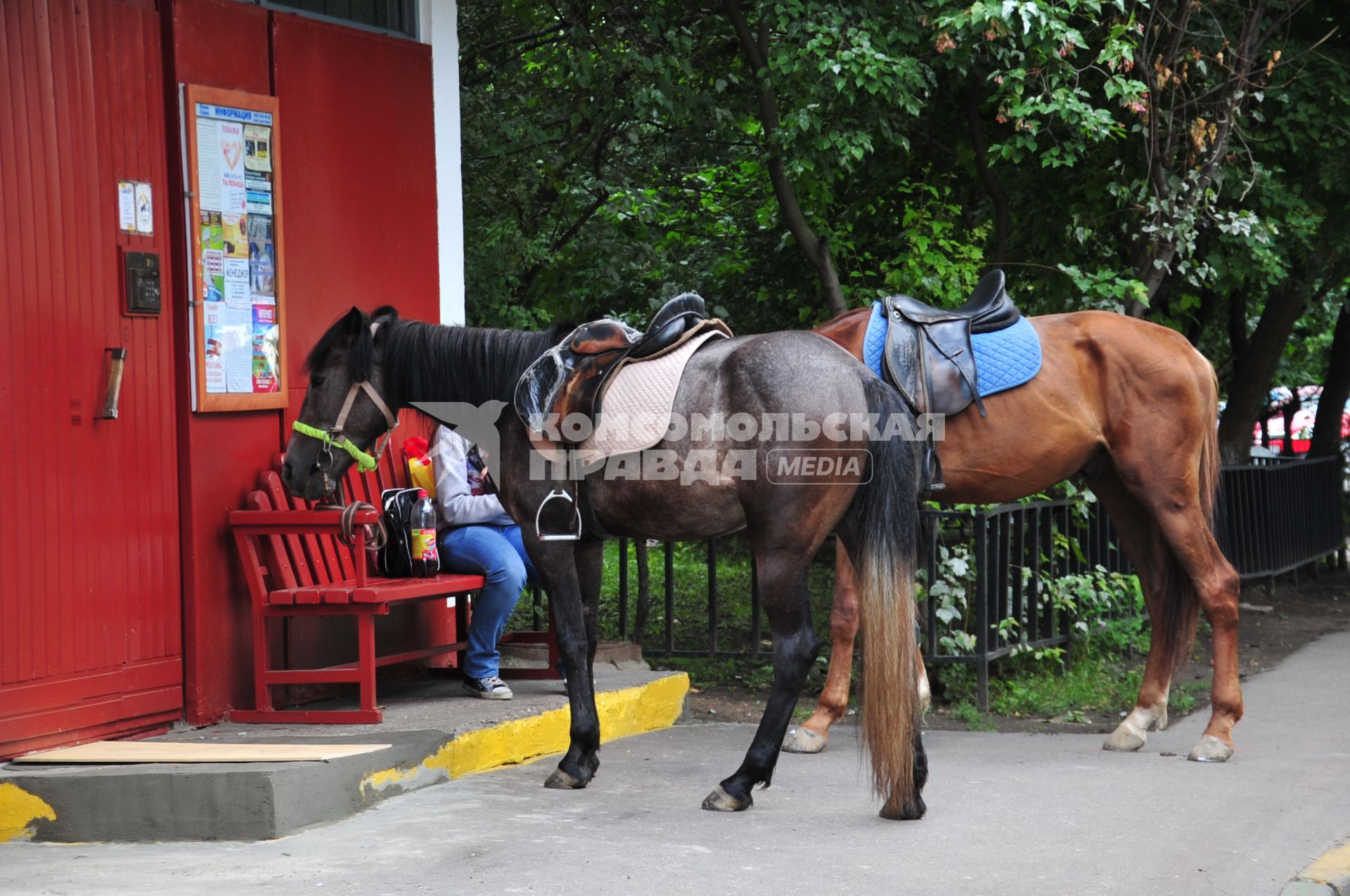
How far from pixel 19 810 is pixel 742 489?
8.89 feet

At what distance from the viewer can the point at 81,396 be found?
5441mm

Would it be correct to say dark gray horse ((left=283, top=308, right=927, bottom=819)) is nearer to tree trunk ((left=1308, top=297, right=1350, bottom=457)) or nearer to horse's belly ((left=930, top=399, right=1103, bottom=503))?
horse's belly ((left=930, top=399, right=1103, bottom=503))

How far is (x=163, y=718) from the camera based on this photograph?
228 inches

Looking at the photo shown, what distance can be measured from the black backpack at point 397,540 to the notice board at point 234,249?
671 mm

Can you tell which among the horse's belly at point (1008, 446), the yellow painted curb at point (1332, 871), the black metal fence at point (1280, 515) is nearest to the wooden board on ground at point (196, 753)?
the horse's belly at point (1008, 446)

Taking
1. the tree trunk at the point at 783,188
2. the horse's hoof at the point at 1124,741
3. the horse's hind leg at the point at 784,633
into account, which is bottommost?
the horse's hoof at the point at 1124,741

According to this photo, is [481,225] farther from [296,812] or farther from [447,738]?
[296,812]

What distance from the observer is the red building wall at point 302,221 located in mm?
5906

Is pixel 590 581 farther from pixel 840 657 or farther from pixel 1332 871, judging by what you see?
pixel 1332 871

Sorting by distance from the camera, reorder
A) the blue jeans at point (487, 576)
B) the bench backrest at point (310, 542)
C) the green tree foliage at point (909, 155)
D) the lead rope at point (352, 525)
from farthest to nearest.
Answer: the green tree foliage at point (909, 155), the blue jeans at point (487, 576), the bench backrest at point (310, 542), the lead rope at point (352, 525)

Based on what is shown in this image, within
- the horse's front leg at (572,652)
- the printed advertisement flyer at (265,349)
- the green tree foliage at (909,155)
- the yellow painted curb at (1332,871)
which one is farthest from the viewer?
the green tree foliage at (909,155)

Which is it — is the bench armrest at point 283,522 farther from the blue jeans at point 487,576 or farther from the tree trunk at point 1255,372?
the tree trunk at point 1255,372

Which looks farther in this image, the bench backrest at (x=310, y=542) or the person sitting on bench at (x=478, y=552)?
the person sitting on bench at (x=478, y=552)

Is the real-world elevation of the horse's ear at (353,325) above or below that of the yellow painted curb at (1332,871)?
above
